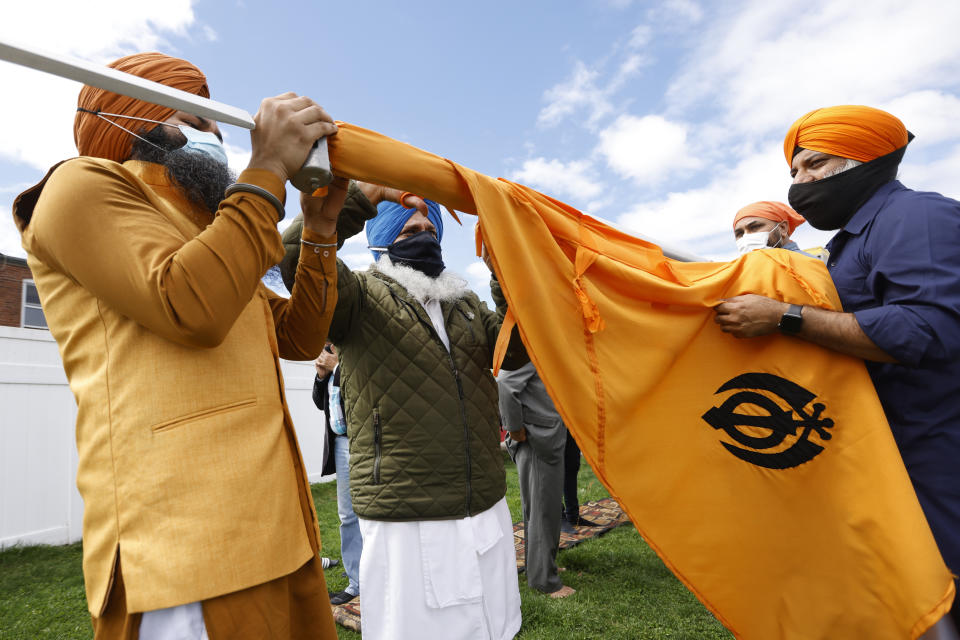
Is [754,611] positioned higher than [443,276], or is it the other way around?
[443,276]

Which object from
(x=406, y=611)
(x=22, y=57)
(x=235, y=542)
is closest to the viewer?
(x=22, y=57)

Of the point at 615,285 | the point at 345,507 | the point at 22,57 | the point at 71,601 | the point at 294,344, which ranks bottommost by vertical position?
the point at 71,601

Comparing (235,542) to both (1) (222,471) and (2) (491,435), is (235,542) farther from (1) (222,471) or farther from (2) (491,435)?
(2) (491,435)

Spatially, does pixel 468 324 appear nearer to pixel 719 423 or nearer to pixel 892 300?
pixel 719 423

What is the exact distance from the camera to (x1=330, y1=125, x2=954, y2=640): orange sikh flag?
6.29ft

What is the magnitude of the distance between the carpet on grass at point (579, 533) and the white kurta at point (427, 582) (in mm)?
2035

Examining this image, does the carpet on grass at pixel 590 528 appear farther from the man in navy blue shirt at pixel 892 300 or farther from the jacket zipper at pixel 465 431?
the man in navy blue shirt at pixel 892 300

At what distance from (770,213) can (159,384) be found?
4.57m

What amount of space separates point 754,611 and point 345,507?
12.3 feet

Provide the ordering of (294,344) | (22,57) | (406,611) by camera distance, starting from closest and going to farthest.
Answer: (22,57) → (294,344) → (406,611)

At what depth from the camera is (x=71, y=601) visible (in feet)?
16.4

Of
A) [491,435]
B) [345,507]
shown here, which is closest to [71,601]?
[345,507]

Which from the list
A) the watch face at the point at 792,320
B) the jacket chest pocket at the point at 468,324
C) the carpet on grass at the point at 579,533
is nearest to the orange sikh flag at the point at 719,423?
the watch face at the point at 792,320

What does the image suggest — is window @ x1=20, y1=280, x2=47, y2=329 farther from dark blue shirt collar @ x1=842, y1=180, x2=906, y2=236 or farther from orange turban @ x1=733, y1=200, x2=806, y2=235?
dark blue shirt collar @ x1=842, y1=180, x2=906, y2=236
